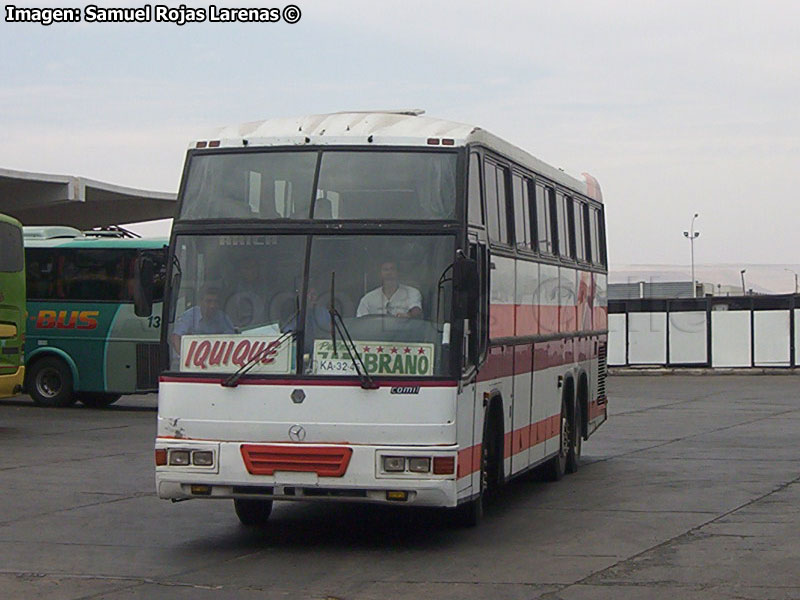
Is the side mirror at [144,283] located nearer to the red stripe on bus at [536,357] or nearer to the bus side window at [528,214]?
the red stripe on bus at [536,357]

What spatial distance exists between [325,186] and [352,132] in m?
0.52

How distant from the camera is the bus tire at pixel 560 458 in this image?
16.5 metres

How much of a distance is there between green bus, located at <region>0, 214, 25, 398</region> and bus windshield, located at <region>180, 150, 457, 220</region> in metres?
11.6

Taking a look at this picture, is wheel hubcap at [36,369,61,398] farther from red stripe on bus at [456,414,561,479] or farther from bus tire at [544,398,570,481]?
red stripe on bus at [456,414,561,479]

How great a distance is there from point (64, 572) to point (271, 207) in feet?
10.2

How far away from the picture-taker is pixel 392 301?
1116 centimetres

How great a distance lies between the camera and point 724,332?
47.2m

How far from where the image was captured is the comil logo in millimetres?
28141

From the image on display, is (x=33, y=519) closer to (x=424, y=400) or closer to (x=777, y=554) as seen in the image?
(x=424, y=400)

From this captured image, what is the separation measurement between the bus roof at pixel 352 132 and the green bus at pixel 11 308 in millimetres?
11512

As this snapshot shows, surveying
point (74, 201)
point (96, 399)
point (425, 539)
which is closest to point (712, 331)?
point (74, 201)

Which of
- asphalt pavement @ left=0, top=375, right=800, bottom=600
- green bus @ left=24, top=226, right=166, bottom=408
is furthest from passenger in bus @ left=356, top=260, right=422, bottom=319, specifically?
green bus @ left=24, top=226, right=166, bottom=408

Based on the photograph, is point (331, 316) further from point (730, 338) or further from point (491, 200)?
point (730, 338)

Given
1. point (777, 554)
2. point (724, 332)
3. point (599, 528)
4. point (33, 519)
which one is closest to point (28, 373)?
point (33, 519)
